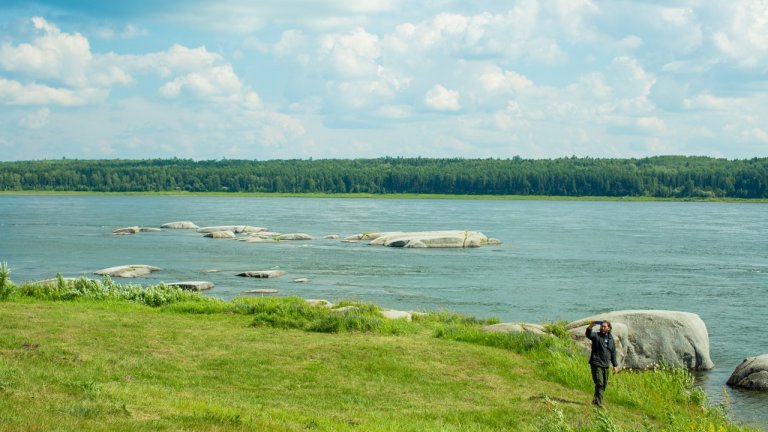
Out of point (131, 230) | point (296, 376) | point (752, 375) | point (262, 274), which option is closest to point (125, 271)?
point (262, 274)

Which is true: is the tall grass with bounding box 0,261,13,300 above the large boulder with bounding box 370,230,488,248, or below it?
above

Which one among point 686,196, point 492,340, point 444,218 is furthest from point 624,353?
point 686,196

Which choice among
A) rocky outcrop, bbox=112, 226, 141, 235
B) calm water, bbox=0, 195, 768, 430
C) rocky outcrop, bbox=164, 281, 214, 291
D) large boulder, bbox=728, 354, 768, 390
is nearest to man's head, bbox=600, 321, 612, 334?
calm water, bbox=0, 195, 768, 430

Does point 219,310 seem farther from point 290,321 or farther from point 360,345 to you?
point 360,345

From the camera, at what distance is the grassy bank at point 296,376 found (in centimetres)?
1423

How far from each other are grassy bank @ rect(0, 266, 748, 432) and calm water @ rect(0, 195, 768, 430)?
578 cm

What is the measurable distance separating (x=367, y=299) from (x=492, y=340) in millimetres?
18262

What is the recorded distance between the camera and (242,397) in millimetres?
16844

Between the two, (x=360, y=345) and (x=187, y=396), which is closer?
(x=187, y=396)

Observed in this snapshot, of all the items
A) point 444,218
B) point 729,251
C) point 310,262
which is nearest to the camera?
Answer: point 310,262

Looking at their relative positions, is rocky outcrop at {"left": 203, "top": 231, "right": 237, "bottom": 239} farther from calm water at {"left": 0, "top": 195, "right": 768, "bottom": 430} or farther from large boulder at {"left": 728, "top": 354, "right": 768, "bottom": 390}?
large boulder at {"left": 728, "top": 354, "right": 768, "bottom": 390}

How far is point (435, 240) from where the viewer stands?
74.9m

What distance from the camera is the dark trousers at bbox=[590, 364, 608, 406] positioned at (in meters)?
18.9

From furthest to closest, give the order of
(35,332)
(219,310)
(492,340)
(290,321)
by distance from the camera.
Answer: (219,310)
(290,321)
(492,340)
(35,332)
